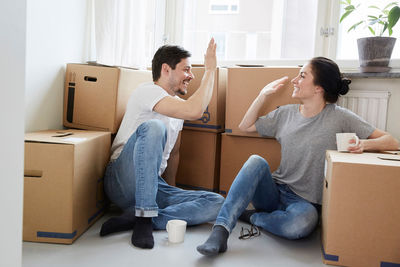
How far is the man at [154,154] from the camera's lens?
1475mm

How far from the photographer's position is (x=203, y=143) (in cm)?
211

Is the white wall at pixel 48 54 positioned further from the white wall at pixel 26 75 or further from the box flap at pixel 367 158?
the box flap at pixel 367 158

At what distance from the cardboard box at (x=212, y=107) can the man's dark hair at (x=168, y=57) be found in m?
0.28

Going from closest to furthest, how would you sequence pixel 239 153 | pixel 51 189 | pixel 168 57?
1. pixel 51 189
2. pixel 168 57
3. pixel 239 153

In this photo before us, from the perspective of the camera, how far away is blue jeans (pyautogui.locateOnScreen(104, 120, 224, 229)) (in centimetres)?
147

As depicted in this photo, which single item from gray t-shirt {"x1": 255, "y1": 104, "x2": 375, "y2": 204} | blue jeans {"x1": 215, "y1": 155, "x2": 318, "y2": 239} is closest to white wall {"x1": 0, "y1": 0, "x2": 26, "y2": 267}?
blue jeans {"x1": 215, "y1": 155, "x2": 318, "y2": 239}

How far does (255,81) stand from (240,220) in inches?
29.0

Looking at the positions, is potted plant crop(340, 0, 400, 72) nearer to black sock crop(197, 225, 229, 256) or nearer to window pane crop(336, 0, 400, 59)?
window pane crop(336, 0, 400, 59)

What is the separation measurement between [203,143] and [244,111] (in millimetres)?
311

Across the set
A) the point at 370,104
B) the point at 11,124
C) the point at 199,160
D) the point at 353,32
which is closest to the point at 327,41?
the point at 353,32

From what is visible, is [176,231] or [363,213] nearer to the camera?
[363,213]

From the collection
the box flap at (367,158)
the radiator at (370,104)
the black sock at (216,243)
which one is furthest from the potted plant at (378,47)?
the black sock at (216,243)

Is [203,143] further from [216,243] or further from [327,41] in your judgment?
[327,41]

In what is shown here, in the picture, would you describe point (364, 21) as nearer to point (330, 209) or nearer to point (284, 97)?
point (284, 97)
